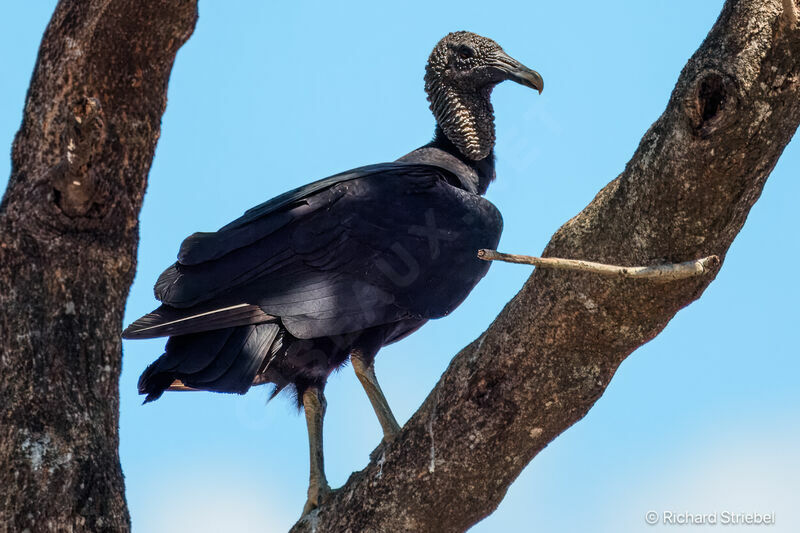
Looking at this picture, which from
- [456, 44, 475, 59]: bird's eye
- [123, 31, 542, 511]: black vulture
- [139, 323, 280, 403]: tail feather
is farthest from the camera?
[456, 44, 475, 59]: bird's eye

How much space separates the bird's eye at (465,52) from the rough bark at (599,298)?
267 centimetres

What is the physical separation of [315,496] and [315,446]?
1.18ft

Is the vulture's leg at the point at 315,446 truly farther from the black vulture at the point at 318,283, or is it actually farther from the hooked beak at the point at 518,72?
the hooked beak at the point at 518,72

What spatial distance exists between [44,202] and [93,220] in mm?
159

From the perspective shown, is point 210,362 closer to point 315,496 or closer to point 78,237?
point 315,496

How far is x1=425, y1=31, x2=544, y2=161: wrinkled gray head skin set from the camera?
17.3 ft

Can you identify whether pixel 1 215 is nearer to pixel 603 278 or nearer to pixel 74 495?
pixel 74 495

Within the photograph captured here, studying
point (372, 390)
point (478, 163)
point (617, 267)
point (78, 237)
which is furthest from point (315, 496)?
point (478, 163)

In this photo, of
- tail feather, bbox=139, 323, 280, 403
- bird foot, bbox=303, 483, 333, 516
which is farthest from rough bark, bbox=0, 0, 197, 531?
bird foot, bbox=303, 483, 333, 516

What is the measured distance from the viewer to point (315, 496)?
12.6 feet

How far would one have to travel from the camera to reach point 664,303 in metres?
2.77

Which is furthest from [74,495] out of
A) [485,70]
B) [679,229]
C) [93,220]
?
[485,70]

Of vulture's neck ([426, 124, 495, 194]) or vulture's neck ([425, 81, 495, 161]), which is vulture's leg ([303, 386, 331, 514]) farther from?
vulture's neck ([425, 81, 495, 161])

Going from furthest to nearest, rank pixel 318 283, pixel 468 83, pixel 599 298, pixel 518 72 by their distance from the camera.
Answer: pixel 468 83, pixel 518 72, pixel 318 283, pixel 599 298
